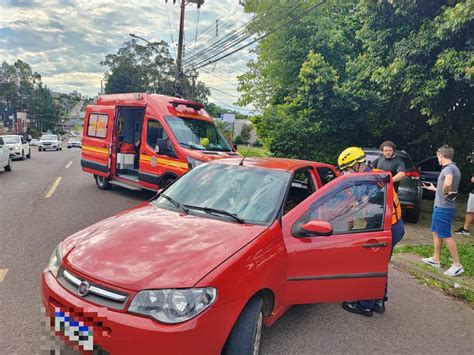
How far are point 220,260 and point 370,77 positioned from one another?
920 cm

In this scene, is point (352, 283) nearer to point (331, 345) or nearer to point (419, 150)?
point (331, 345)

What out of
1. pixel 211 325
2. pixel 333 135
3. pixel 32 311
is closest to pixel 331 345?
pixel 211 325

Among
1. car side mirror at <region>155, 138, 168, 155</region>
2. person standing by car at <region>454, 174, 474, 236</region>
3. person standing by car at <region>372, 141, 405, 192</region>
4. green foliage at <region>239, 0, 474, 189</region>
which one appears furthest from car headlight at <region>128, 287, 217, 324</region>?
person standing by car at <region>454, 174, 474, 236</region>

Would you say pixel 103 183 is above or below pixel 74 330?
below

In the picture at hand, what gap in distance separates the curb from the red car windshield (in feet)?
10.4

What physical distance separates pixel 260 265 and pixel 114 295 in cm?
100

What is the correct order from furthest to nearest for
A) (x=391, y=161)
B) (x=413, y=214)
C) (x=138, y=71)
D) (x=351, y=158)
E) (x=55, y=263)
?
(x=138, y=71) < (x=413, y=214) < (x=391, y=161) < (x=351, y=158) < (x=55, y=263)

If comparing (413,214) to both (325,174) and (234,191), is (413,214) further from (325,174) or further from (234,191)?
(234,191)

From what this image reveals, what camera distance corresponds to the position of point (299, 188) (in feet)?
12.9

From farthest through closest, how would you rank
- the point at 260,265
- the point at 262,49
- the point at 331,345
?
the point at 262,49, the point at 331,345, the point at 260,265

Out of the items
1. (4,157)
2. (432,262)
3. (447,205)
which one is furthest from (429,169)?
(4,157)

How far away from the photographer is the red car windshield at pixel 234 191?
324cm

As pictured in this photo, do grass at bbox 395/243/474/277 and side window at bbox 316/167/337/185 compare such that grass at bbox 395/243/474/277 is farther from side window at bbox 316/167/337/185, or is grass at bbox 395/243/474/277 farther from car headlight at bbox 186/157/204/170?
car headlight at bbox 186/157/204/170

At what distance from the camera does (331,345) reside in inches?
129
